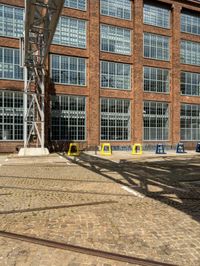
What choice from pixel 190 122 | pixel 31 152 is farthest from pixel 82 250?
pixel 190 122

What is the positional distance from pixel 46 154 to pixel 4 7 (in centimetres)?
1384

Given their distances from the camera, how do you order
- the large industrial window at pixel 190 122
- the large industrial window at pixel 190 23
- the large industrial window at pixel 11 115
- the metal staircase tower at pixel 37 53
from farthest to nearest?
the large industrial window at pixel 190 23 → the large industrial window at pixel 190 122 → the large industrial window at pixel 11 115 → the metal staircase tower at pixel 37 53

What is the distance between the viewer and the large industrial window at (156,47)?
1219 inches

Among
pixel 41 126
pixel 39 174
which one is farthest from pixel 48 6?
pixel 41 126

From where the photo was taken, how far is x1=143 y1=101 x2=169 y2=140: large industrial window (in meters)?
30.5

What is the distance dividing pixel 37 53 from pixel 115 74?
960 centimetres

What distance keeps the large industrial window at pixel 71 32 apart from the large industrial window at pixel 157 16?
789cm

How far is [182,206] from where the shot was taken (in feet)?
23.9

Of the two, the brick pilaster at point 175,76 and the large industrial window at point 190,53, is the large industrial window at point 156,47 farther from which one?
the large industrial window at point 190,53

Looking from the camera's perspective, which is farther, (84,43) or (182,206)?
(84,43)

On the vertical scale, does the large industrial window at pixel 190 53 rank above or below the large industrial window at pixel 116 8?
below

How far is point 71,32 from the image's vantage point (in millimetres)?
27359

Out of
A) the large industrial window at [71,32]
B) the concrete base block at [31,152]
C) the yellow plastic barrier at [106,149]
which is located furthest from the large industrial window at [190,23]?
the concrete base block at [31,152]

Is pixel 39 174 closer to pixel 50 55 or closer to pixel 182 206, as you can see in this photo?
pixel 182 206
